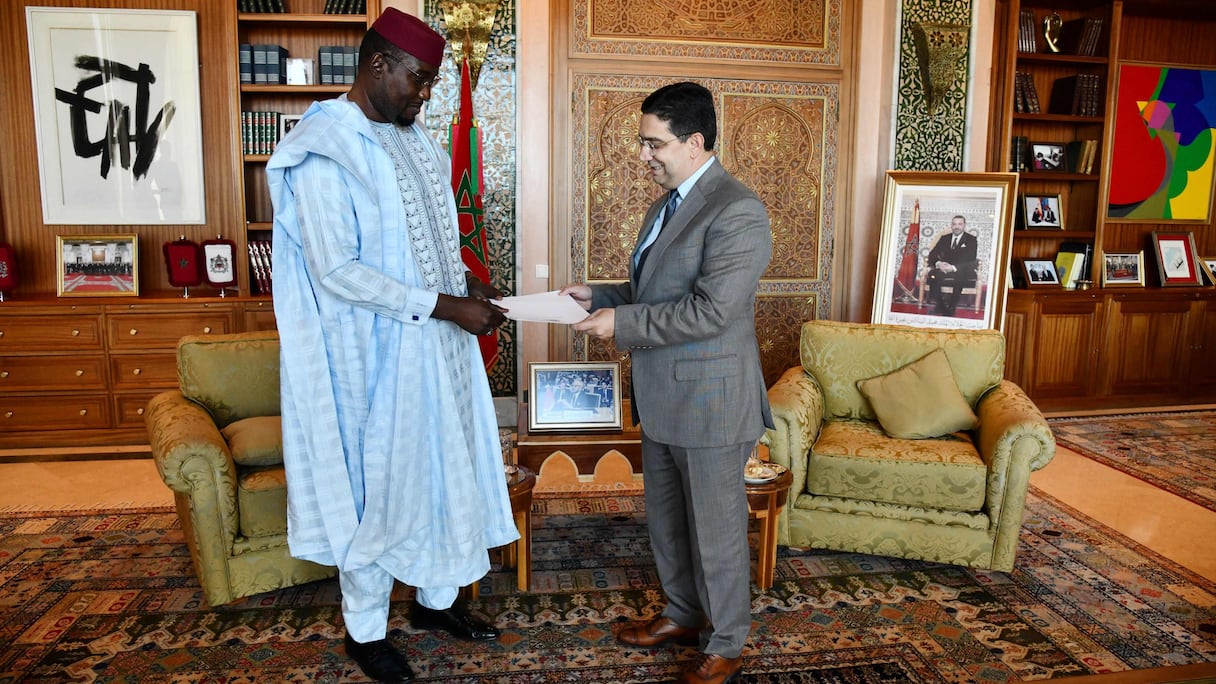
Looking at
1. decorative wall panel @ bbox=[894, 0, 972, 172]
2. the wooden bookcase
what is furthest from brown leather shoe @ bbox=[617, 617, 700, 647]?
the wooden bookcase

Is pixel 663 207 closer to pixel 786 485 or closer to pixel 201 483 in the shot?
pixel 786 485

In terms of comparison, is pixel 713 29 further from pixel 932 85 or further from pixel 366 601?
pixel 366 601

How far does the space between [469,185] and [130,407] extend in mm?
2328

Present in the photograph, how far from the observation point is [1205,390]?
624cm

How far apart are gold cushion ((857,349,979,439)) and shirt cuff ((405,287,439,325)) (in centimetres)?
215

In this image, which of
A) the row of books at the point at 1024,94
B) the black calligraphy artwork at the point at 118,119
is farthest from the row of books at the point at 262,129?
the row of books at the point at 1024,94

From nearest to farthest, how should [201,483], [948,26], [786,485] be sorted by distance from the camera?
1. [201,483]
2. [786,485]
3. [948,26]

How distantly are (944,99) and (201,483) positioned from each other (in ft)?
15.9

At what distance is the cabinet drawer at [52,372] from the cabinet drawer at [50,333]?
56 mm

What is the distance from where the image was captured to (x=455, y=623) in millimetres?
2701

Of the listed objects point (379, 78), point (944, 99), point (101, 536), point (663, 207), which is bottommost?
point (101, 536)

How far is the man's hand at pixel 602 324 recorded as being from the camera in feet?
7.34

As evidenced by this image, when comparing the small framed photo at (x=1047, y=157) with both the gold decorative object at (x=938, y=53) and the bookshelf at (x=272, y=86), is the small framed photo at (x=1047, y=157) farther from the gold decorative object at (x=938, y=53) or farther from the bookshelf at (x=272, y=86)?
the bookshelf at (x=272, y=86)

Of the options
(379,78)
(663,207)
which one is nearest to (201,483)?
(379,78)
